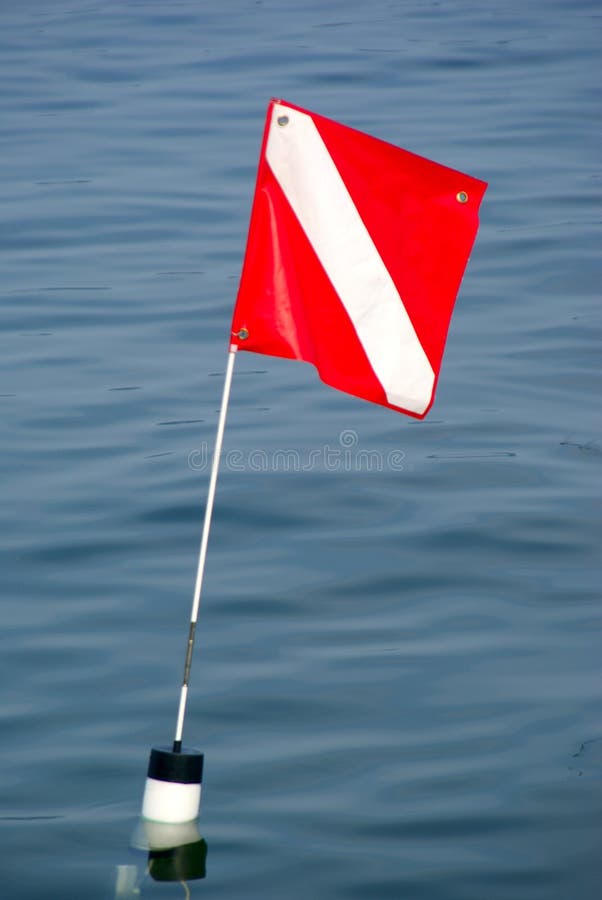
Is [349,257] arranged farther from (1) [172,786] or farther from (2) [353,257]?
(1) [172,786]

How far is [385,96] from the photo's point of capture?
39.5 feet

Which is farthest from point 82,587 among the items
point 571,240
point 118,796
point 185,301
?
point 571,240

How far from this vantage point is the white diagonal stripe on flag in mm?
3541

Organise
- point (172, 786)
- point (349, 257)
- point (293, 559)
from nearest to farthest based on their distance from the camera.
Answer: point (172, 786) → point (349, 257) → point (293, 559)

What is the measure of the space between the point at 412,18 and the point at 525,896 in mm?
12676

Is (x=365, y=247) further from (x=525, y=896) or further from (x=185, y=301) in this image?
(x=185, y=301)

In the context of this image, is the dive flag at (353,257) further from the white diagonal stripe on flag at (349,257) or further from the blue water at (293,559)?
the blue water at (293,559)

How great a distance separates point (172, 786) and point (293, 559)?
1.81 m

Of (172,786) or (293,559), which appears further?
(293,559)

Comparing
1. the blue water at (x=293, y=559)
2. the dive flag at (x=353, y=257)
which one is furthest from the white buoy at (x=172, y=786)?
the dive flag at (x=353, y=257)

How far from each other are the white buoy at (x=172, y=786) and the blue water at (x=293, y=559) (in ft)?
0.43

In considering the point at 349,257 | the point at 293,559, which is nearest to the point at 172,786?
the point at 349,257

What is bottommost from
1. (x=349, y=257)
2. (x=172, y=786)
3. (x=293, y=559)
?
(x=172, y=786)

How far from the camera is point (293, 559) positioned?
5160mm
